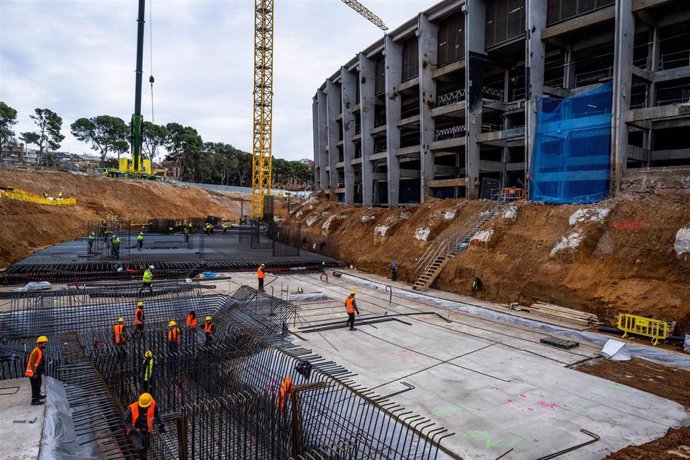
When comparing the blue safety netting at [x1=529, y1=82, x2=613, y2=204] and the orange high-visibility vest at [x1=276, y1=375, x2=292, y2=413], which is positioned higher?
the blue safety netting at [x1=529, y1=82, x2=613, y2=204]

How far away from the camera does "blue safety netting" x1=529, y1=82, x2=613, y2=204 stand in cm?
2130

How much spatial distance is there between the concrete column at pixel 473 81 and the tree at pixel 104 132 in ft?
297

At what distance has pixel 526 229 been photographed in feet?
71.1

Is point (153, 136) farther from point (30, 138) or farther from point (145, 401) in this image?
point (145, 401)

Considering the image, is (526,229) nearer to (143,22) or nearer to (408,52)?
(408,52)

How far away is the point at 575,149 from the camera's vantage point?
2228 cm

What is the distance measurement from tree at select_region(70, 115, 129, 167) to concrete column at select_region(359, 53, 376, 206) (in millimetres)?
75422

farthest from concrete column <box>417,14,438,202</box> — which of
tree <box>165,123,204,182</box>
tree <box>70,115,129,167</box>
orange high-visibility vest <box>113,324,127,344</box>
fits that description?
tree <box>70,115,129,167</box>

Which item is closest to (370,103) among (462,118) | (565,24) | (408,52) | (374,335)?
(408,52)

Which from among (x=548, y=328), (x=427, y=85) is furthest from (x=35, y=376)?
(x=427, y=85)

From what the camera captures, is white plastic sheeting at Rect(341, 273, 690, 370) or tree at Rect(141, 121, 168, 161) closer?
white plastic sheeting at Rect(341, 273, 690, 370)

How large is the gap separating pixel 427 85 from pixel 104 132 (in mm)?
89374

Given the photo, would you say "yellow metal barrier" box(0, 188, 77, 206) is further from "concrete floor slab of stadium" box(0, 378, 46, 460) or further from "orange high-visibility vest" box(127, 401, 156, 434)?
"orange high-visibility vest" box(127, 401, 156, 434)

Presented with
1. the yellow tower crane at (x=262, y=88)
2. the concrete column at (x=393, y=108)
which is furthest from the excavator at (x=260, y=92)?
the concrete column at (x=393, y=108)
